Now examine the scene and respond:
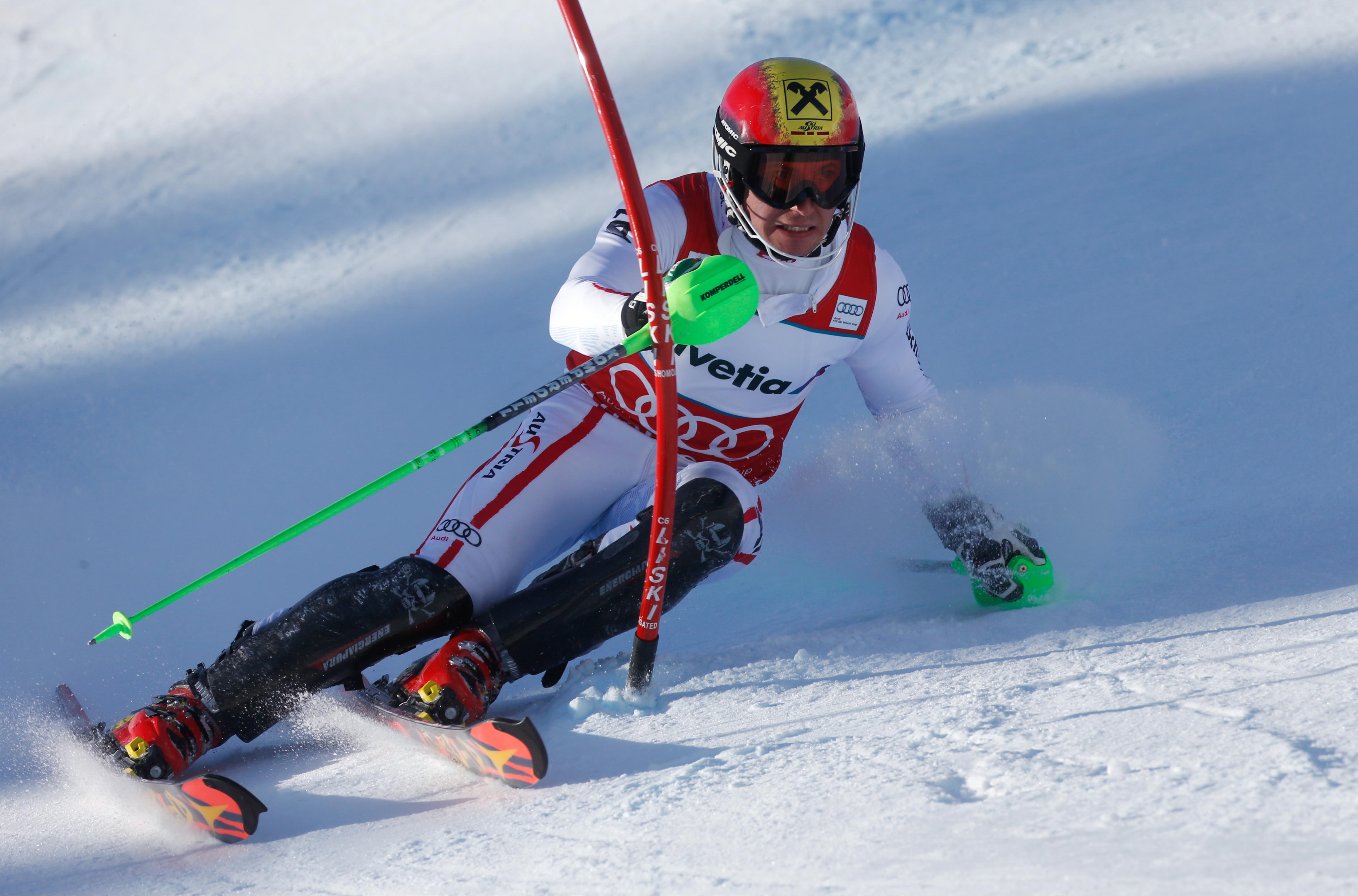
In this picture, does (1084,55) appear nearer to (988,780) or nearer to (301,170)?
(301,170)

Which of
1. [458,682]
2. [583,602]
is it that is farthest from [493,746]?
[583,602]

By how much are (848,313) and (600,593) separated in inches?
32.0

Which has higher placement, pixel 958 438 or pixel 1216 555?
pixel 958 438

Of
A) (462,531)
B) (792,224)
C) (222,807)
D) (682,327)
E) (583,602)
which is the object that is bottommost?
(222,807)

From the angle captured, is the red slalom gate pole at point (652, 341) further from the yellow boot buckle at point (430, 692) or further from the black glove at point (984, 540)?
the black glove at point (984, 540)

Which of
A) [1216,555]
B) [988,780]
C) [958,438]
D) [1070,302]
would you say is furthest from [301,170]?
[988,780]

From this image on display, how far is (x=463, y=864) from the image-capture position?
5.17 feet

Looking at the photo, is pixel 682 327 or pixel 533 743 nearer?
pixel 533 743

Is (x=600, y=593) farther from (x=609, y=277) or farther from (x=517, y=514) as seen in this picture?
(x=609, y=277)

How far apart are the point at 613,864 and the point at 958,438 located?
5.27 ft

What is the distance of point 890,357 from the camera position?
254 centimetres

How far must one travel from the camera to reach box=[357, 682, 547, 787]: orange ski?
1.78m

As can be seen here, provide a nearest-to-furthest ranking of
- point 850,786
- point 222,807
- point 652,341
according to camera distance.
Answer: point 850,786, point 222,807, point 652,341

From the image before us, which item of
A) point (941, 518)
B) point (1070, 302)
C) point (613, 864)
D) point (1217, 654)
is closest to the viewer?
point (613, 864)
